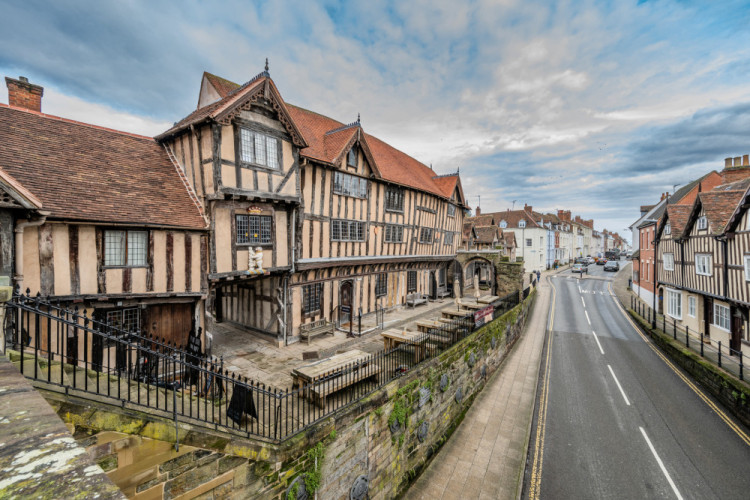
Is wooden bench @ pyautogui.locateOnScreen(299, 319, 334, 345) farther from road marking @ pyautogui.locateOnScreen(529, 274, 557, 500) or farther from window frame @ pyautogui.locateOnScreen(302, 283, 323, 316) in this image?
road marking @ pyautogui.locateOnScreen(529, 274, 557, 500)

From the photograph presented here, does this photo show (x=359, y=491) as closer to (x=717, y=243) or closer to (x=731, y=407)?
(x=731, y=407)

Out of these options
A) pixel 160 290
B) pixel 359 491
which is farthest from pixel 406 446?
pixel 160 290

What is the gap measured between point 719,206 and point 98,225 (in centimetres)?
2881

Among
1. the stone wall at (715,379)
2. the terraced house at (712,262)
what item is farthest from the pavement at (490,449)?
the terraced house at (712,262)

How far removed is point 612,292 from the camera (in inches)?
1382

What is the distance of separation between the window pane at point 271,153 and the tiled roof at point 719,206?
22788 mm

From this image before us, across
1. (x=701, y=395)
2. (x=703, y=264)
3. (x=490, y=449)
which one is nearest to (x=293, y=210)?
(x=490, y=449)

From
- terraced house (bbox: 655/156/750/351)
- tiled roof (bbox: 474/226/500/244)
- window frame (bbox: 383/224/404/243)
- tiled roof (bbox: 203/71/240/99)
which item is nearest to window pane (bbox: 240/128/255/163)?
tiled roof (bbox: 203/71/240/99)

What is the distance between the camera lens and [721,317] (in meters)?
17.8

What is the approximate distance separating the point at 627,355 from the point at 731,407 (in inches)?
225

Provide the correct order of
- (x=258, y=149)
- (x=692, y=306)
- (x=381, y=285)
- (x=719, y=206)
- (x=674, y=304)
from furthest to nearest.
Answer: (x=674, y=304) < (x=692, y=306) < (x=381, y=285) < (x=719, y=206) < (x=258, y=149)

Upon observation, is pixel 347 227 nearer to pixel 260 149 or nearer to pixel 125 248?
pixel 260 149

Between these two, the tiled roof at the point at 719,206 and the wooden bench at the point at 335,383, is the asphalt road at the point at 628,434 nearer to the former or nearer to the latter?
the wooden bench at the point at 335,383

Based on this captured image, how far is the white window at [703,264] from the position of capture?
17.8m
